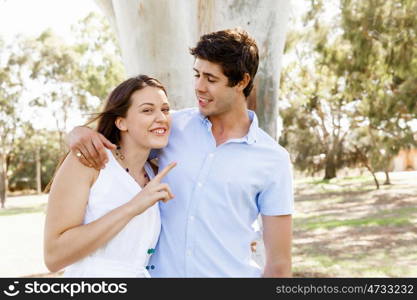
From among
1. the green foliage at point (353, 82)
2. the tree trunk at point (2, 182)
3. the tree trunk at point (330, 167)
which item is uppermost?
the green foliage at point (353, 82)

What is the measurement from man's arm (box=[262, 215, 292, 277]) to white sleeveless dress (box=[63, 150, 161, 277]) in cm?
44

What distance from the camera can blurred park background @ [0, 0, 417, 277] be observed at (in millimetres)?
11961

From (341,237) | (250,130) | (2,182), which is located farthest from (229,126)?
(2,182)

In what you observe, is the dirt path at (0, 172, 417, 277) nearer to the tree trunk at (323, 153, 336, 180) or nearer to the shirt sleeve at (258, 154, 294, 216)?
the shirt sleeve at (258, 154, 294, 216)

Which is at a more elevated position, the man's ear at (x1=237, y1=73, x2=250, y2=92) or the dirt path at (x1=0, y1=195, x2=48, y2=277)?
the man's ear at (x1=237, y1=73, x2=250, y2=92)

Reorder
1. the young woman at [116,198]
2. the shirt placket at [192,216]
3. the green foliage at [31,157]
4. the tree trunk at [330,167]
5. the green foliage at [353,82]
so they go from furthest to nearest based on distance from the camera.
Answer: the tree trunk at [330,167]
the green foliage at [31,157]
the green foliage at [353,82]
the shirt placket at [192,216]
the young woman at [116,198]

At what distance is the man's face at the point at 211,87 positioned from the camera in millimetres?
2410

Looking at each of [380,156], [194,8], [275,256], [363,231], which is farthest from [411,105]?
[275,256]

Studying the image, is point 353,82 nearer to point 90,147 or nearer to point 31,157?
point 90,147

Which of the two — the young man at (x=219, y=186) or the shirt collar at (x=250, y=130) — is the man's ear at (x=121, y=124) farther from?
the shirt collar at (x=250, y=130)

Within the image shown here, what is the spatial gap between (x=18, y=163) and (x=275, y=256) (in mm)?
32197

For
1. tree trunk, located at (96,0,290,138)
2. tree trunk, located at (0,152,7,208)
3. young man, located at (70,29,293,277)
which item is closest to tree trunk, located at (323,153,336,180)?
tree trunk, located at (0,152,7,208)

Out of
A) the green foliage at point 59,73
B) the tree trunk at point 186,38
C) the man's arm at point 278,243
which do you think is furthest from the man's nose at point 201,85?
the green foliage at point 59,73

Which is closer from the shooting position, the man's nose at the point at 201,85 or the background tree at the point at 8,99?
the man's nose at the point at 201,85
